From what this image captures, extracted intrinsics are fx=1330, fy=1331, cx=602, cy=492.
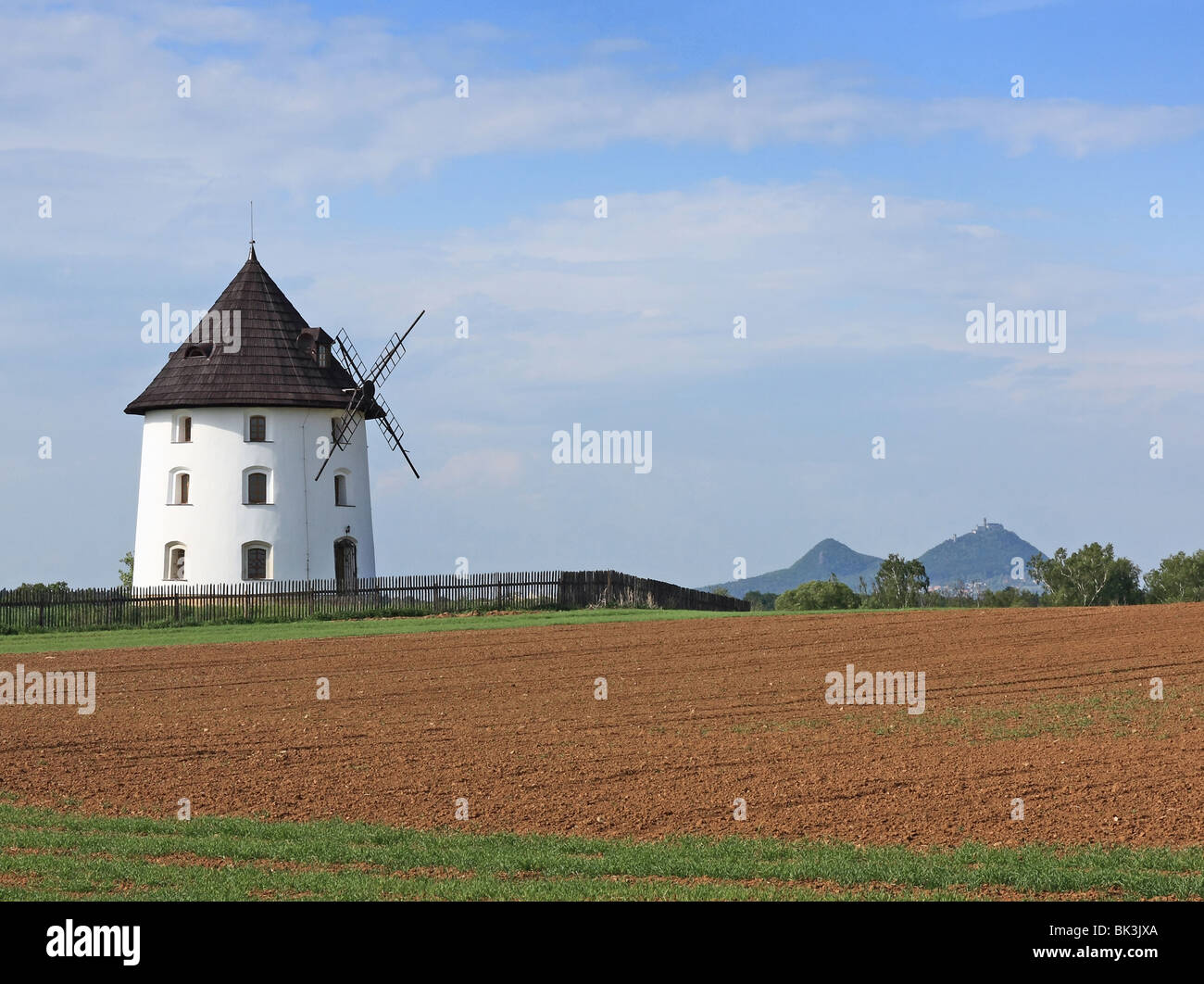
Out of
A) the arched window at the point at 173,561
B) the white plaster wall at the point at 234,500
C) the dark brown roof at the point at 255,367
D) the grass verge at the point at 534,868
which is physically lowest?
the grass verge at the point at 534,868

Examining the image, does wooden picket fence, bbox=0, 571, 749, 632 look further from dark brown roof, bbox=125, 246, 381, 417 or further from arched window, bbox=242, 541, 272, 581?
dark brown roof, bbox=125, 246, 381, 417

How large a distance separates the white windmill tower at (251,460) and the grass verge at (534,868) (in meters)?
38.4

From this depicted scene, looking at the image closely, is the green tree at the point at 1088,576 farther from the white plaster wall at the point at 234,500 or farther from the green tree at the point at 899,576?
the white plaster wall at the point at 234,500

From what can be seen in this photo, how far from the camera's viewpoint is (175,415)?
50.4 m

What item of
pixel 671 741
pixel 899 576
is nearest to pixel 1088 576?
pixel 899 576

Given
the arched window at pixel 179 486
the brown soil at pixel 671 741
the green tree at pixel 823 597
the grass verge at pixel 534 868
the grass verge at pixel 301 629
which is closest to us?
the grass verge at pixel 534 868

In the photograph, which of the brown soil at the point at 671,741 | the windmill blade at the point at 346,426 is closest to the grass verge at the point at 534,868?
the brown soil at the point at 671,741

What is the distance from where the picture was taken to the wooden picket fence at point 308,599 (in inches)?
1647

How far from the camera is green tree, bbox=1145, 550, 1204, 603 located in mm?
83625

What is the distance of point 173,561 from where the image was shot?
163ft

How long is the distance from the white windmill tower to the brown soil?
20697 millimetres
